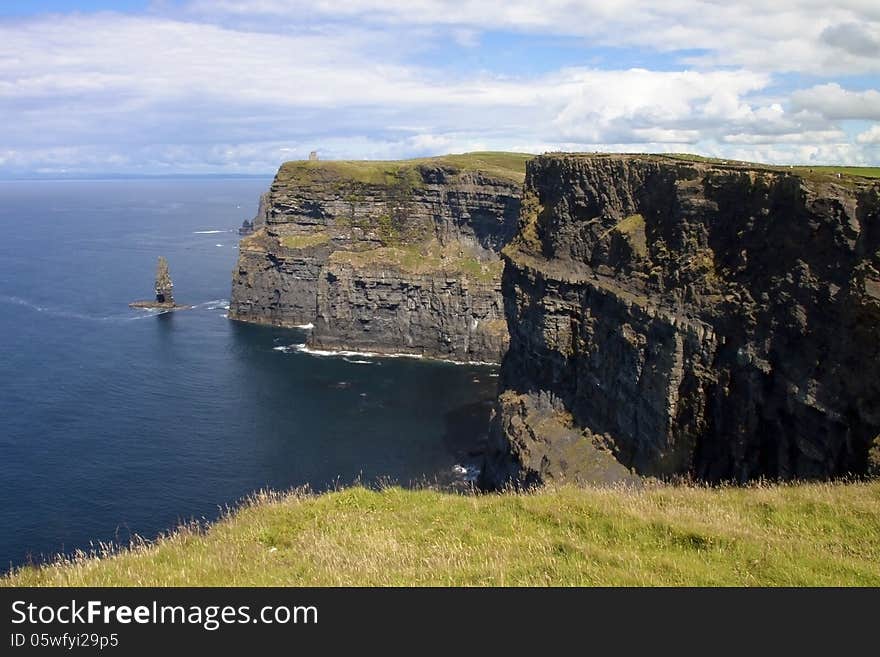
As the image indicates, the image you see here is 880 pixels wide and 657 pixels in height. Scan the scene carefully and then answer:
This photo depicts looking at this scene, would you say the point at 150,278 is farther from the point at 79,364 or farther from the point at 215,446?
the point at 215,446

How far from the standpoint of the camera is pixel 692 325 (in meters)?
47.3

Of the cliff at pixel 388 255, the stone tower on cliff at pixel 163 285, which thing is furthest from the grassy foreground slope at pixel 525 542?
the stone tower on cliff at pixel 163 285

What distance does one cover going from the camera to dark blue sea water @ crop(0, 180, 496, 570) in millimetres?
62156

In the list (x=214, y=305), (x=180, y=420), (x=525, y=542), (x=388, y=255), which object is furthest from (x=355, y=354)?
(x=525, y=542)

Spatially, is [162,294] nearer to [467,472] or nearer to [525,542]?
[467,472]

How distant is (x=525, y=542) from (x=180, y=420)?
247 feet

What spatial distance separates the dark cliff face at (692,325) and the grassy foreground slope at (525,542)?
65.0ft

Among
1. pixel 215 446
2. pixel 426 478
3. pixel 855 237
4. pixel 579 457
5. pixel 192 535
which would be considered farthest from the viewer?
pixel 215 446

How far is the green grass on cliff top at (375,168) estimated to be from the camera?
148875 mm

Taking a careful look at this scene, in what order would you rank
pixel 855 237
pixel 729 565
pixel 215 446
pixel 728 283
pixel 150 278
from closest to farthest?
pixel 729 565 < pixel 855 237 < pixel 728 283 < pixel 215 446 < pixel 150 278

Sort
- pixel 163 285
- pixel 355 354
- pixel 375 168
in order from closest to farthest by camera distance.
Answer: pixel 355 354 < pixel 163 285 < pixel 375 168

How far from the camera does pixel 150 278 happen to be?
178 metres
